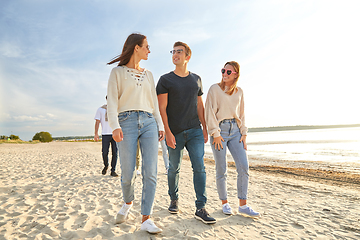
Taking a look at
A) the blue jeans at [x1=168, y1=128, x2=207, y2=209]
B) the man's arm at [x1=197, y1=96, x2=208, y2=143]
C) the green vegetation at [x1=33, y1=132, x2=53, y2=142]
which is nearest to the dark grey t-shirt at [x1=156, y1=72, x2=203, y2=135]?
the blue jeans at [x1=168, y1=128, x2=207, y2=209]

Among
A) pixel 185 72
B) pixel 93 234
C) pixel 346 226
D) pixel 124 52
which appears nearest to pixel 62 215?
pixel 93 234

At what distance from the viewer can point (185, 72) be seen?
306 cm

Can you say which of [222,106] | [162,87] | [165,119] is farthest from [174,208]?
[162,87]

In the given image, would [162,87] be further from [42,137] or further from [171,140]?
[42,137]

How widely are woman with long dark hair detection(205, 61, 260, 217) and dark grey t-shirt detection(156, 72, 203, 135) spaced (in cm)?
29

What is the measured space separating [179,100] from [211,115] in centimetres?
54

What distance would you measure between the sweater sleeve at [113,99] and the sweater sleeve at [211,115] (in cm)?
135

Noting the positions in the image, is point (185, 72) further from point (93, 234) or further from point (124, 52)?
point (93, 234)

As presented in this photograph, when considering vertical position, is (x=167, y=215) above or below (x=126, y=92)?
below

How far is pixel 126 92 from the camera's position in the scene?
2439mm

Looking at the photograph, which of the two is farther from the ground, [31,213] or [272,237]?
[31,213]

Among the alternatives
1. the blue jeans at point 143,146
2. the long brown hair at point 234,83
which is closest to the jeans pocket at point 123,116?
the blue jeans at point 143,146

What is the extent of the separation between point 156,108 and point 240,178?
1653mm

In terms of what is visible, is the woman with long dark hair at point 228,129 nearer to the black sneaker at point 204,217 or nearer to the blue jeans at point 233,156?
the blue jeans at point 233,156
